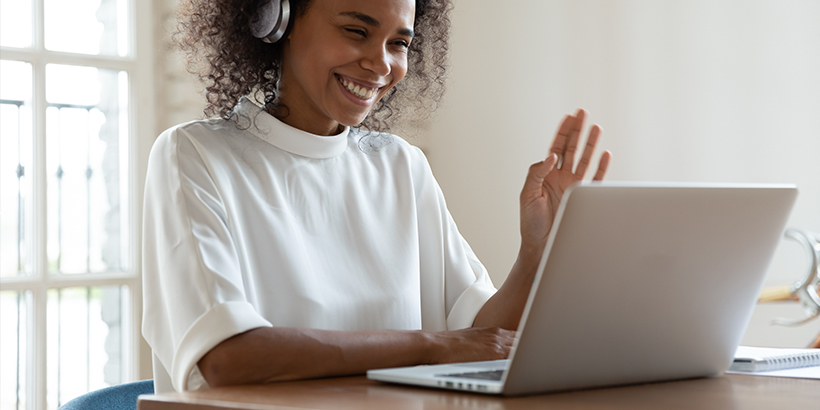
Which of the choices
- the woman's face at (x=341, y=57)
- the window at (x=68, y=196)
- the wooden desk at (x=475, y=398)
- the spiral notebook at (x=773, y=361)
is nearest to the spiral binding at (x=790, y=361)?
the spiral notebook at (x=773, y=361)

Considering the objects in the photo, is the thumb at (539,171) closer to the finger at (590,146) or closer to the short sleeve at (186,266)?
the finger at (590,146)

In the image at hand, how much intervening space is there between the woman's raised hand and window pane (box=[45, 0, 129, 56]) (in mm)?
1953

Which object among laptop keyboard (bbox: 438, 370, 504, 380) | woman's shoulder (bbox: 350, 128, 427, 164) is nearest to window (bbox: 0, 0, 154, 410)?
woman's shoulder (bbox: 350, 128, 427, 164)

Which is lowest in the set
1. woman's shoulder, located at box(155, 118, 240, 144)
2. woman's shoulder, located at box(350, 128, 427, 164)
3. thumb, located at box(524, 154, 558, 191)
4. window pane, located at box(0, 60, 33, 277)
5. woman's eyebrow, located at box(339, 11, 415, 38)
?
window pane, located at box(0, 60, 33, 277)

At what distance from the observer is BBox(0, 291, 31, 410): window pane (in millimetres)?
2639

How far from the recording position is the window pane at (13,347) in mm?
2639

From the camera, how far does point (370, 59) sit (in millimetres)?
1478

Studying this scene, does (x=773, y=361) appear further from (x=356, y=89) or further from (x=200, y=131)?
(x=200, y=131)

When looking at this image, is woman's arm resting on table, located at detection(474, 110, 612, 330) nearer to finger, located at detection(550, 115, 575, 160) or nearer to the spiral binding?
finger, located at detection(550, 115, 575, 160)

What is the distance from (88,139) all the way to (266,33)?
61.3 inches

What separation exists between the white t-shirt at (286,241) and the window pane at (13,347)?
61.6 inches

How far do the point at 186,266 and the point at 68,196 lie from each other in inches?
72.2

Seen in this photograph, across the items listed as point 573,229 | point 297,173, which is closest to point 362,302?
point 297,173

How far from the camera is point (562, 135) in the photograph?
4.27 ft
